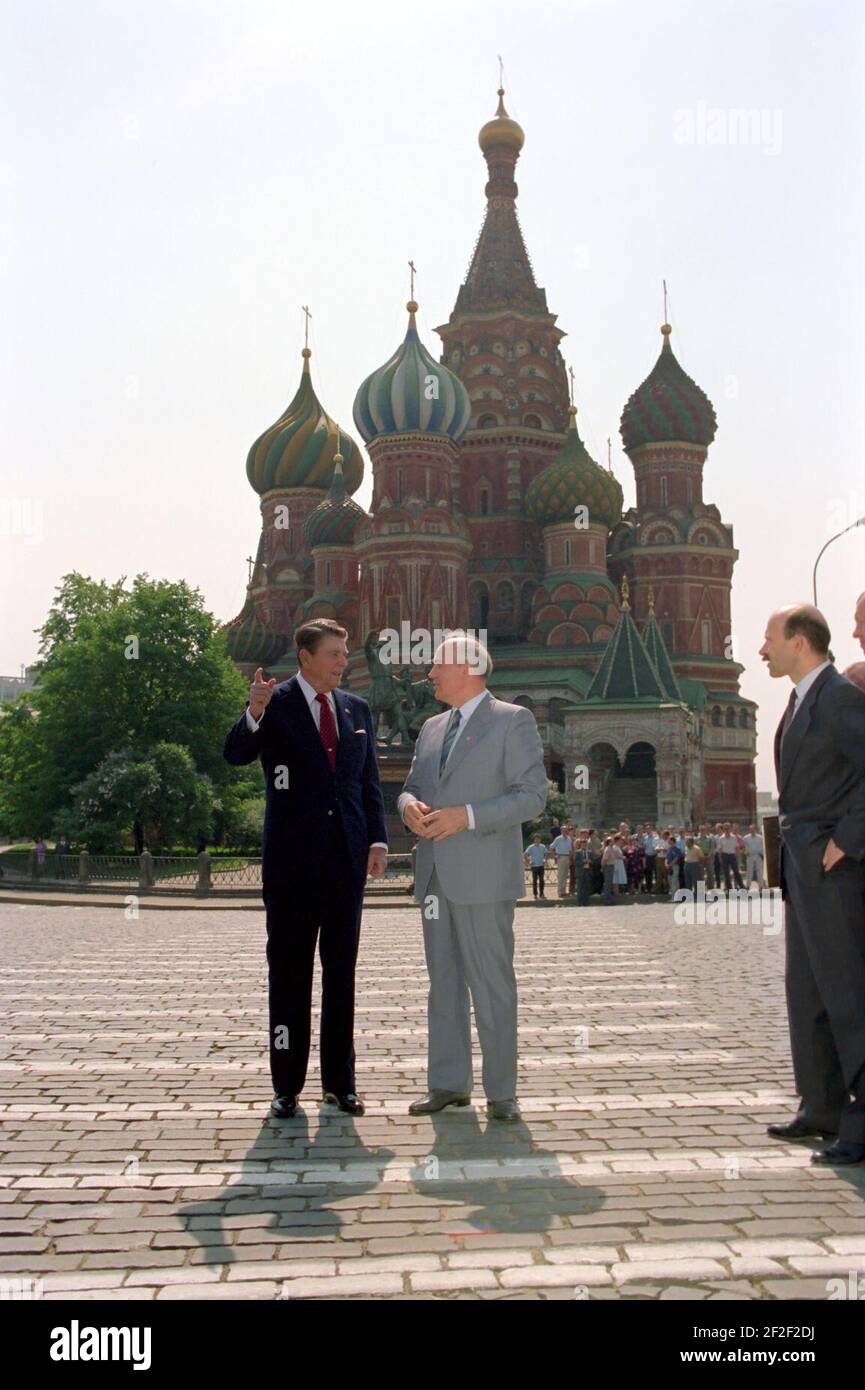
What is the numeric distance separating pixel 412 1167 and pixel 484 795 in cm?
187

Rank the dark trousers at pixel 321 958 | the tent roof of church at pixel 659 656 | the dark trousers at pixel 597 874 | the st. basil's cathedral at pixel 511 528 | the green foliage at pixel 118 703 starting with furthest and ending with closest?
1. the st. basil's cathedral at pixel 511 528
2. the tent roof of church at pixel 659 656
3. the green foliage at pixel 118 703
4. the dark trousers at pixel 597 874
5. the dark trousers at pixel 321 958

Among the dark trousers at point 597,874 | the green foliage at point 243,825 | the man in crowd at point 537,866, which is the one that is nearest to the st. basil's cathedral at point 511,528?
the green foliage at point 243,825

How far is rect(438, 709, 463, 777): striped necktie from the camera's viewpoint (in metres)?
6.31

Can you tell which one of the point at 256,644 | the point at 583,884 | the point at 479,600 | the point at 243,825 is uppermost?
the point at 479,600

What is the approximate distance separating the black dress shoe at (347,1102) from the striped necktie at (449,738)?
5.04 feet

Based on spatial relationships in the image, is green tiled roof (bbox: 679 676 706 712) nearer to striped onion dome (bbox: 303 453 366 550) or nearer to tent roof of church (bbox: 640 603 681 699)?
tent roof of church (bbox: 640 603 681 699)

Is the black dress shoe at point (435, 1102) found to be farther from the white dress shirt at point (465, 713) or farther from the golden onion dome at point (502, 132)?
the golden onion dome at point (502, 132)

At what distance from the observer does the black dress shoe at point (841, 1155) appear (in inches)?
189

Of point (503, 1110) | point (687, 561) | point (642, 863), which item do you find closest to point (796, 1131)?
point (503, 1110)

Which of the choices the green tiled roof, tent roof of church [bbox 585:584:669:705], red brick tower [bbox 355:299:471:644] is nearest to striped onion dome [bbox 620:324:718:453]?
red brick tower [bbox 355:299:471:644]

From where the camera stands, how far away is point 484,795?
618cm

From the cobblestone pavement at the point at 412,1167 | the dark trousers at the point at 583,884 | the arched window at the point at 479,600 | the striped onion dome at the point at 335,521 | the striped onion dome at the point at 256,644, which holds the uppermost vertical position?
the striped onion dome at the point at 335,521

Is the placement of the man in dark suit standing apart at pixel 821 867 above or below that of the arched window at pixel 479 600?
below

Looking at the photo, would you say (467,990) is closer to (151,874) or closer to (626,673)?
(151,874)
